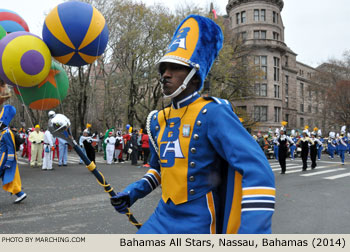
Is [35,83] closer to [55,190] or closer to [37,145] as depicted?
[55,190]

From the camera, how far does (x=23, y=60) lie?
5520 millimetres

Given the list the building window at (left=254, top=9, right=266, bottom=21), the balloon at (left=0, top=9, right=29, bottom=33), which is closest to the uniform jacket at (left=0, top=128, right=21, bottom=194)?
the balloon at (left=0, top=9, right=29, bottom=33)

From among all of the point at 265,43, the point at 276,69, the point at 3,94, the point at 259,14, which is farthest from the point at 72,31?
the point at 276,69

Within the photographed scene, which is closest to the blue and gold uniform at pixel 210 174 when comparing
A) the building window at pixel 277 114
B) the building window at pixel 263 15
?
the building window at pixel 277 114

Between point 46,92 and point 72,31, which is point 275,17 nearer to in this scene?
point 72,31

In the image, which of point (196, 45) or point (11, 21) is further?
point (11, 21)

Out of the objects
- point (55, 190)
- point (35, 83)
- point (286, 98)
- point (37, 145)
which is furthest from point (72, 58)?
point (286, 98)

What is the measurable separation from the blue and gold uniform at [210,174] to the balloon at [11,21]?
654cm

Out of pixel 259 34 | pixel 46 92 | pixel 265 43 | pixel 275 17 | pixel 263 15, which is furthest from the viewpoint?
pixel 275 17

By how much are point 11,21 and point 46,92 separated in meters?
2.50

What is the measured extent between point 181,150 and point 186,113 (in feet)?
0.91

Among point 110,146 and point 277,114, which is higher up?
point 277,114

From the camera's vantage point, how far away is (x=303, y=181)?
1100 centimetres

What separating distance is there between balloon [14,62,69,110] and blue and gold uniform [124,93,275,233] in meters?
4.77
